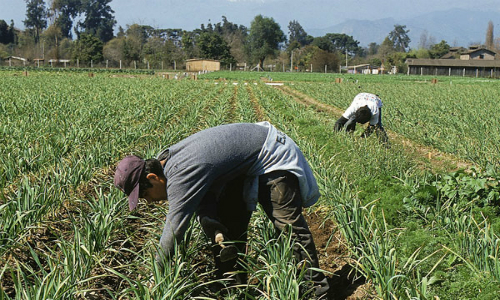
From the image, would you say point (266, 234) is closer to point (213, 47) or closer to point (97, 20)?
point (213, 47)

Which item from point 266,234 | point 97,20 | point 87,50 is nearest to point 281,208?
point 266,234

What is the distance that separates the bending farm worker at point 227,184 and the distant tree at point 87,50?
6538 cm

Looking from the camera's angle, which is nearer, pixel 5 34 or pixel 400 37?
pixel 5 34

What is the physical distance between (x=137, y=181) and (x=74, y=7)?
130m

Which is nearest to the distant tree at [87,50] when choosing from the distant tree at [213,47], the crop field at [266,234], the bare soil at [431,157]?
the distant tree at [213,47]

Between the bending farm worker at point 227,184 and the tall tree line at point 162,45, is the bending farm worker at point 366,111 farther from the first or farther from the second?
the tall tree line at point 162,45

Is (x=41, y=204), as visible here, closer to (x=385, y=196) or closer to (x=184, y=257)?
(x=184, y=257)

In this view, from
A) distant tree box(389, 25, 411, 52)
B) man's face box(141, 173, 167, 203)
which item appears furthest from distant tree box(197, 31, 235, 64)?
distant tree box(389, 25, 411, 52)

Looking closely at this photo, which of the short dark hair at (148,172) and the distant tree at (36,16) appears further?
the distant tree at (36,16)

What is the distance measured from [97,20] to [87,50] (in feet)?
195

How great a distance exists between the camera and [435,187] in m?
4.34

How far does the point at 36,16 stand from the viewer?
10588 centimetres

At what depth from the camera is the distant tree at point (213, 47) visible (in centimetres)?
7444

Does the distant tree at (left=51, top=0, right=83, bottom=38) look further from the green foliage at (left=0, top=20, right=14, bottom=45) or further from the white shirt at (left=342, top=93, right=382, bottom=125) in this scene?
the white shirt at (left=342, top=93, right=382, bottom=125)
